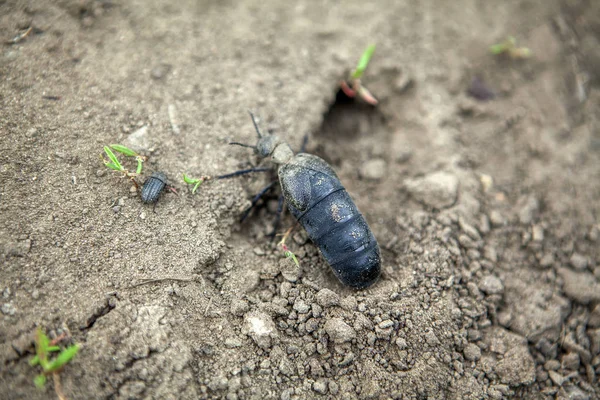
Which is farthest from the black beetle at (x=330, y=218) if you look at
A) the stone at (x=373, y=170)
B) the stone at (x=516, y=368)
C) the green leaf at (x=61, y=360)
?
the green leaf at (x=61, y=360)

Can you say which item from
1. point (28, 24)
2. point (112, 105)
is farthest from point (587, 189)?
point (28, 24)

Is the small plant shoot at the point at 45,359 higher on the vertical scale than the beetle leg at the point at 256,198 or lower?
higher

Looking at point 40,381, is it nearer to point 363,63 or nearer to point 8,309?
point 8,309

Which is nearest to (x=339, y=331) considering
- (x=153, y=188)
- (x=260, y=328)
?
(x=260, y=328)

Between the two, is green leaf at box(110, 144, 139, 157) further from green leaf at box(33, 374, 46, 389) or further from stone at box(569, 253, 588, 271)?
stone at box(569, 253, 588, 271)

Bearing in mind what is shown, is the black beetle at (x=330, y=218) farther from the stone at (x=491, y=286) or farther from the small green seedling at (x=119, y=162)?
the stone at (x=491, y=286)

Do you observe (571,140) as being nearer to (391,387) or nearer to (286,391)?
(391,387)

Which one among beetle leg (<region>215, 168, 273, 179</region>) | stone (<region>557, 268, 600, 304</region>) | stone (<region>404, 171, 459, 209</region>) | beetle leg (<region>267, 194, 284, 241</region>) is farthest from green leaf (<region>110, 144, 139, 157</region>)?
stone (<region>557, 268, 600, 304</region>)
